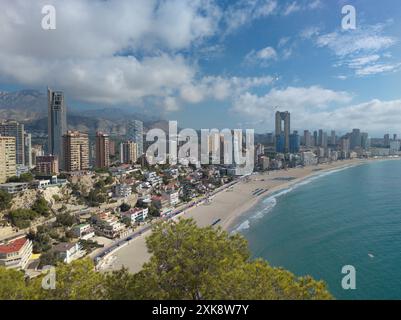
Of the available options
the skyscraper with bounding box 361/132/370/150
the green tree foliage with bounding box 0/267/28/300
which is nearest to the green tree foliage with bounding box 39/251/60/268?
the green tree foliage with bounding box 0/267/28/300

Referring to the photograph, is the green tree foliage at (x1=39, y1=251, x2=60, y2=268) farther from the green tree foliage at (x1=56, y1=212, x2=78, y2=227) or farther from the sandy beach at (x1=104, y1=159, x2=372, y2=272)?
the green tree foliage at (x1=56, y1=212, x2=78, y2=227)

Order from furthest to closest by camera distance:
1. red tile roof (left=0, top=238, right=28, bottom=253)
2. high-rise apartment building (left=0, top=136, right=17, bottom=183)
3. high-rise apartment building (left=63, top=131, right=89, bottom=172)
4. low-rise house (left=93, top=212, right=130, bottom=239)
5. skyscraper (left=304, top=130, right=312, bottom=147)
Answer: skyscraper (left=304, top=130, right=312, bottom=147) → high-rise apartment building (left=63, top=131, right=89, bottom=172) → high-rise apartment building (left=0, top=136, right=17, bottom=183) → low-rise house (left=93, top=212, right=130, bottom=239) → red tile roof (left=0, top=238, right=28, bottom=253)

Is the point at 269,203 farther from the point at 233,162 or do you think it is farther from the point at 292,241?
the point at 233,162

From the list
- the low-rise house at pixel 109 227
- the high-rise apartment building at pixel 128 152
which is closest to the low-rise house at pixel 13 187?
the low-rise house at pixel 109 227

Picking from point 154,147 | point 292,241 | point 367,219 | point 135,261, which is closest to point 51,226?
point 135,261
